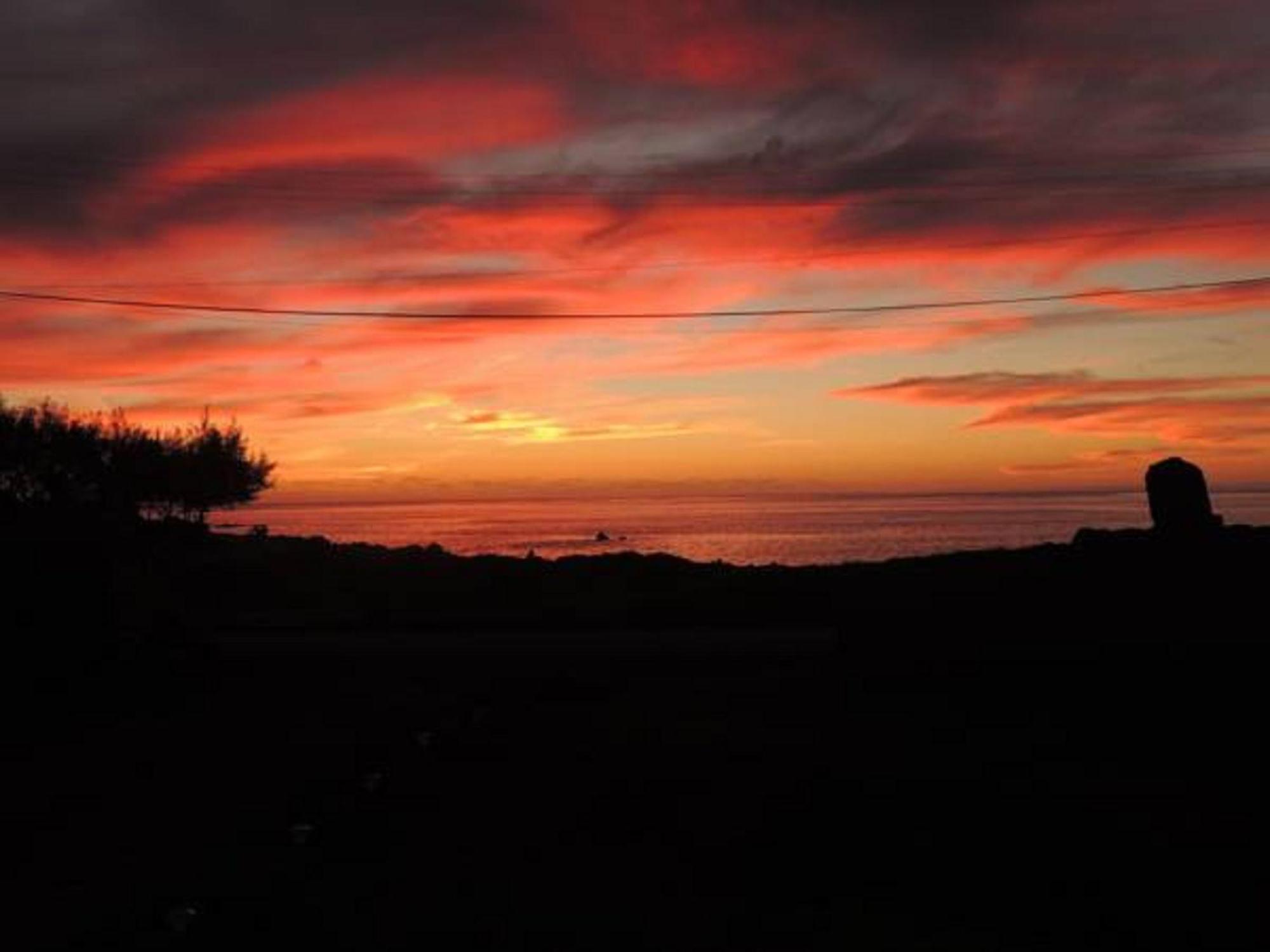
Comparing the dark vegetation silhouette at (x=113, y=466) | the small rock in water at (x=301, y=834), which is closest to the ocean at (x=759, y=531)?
the dark vegetation silhouette at (x=113, y=466)

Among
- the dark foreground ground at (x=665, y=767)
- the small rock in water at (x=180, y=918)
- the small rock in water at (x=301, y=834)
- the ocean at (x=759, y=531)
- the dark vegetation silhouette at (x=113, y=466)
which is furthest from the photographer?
the ocean at (x=759, y=531)

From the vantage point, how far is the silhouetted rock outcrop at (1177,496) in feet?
86.0

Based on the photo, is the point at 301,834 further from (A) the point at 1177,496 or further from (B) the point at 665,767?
(A) the point at 1177,496

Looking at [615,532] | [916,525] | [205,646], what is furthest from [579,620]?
[916,525]

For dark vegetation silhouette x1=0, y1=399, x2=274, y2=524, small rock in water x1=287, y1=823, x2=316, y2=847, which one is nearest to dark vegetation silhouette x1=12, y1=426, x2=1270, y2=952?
small rock in water x1=287, y1=823, x2=316, y2=847

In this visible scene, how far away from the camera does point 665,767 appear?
1364cm

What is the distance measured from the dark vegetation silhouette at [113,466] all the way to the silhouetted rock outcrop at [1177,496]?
26.9 m

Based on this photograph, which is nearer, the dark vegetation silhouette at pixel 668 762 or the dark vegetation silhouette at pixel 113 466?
the dark vegetation silhouette at pixel 668 762

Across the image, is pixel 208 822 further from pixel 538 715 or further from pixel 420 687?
pixel 420 687

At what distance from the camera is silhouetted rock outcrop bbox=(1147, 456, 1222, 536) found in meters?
26.2

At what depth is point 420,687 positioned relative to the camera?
19.4 meters

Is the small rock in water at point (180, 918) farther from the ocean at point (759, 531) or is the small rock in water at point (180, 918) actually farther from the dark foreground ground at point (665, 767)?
the ocean at point (759, 531)

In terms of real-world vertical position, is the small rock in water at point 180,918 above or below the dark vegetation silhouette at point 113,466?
below

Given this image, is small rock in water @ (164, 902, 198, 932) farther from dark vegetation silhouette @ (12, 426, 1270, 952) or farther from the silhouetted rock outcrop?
the silhouetted rock outcrop
